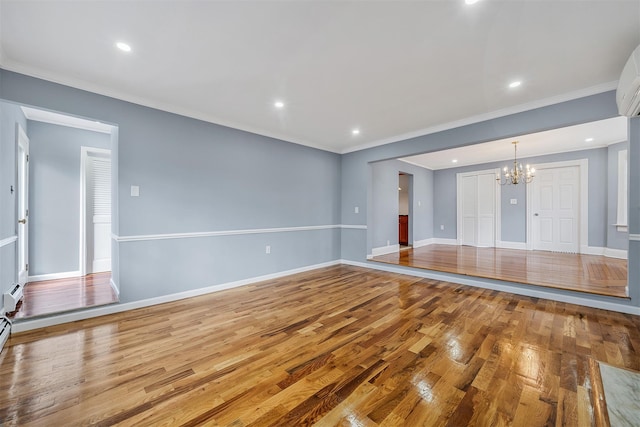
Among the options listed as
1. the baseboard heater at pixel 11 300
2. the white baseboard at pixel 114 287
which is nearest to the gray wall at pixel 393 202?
the white baseboard at pixel 114 287

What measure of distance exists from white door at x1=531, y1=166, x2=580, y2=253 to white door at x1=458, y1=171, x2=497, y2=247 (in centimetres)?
91

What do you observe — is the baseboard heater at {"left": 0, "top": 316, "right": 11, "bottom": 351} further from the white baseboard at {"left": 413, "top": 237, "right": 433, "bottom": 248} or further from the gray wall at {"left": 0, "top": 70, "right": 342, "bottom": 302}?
the white baseboard at {"left": 413, "top": 237, "right": 433, "bottom": 248}

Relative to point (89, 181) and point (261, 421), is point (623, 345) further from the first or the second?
point (89, 181)

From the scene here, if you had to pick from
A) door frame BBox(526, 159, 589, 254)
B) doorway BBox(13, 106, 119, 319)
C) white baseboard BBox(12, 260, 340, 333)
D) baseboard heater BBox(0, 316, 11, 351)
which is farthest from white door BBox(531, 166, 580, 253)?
baseboard heater BBox(0, 316, 11, 351)

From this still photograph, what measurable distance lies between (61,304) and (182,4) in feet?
10.7

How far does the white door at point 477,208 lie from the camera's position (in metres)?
7.13

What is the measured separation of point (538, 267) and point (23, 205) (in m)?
7.96

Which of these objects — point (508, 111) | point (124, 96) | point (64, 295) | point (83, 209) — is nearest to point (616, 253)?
point (508, 111)

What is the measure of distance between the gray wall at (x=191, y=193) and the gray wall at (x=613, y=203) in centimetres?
628

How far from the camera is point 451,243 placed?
780 centimetres

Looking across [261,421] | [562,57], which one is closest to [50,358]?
[261,421]

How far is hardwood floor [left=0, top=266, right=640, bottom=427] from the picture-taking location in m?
1.43

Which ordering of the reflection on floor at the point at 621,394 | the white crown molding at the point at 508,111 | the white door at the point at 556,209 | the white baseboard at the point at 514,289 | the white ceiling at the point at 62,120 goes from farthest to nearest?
the white door at the point at 556,209, the white ceiling at the point at 62,120, the white baseboard at the point at 514,289, the white crown molding at the point at 508,111, the reflection on floor at the point at 621,394

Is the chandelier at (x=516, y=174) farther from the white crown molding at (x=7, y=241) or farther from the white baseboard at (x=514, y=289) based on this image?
the white crown molding at (x=7, y=241)
